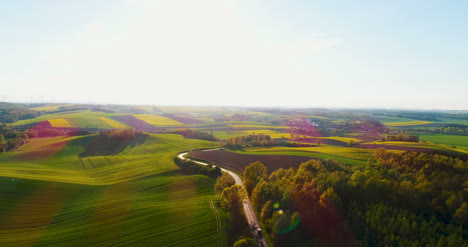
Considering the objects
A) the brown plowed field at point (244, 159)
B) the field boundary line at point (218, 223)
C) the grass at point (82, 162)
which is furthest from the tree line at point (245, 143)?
the field boundary line at point (218, 223)

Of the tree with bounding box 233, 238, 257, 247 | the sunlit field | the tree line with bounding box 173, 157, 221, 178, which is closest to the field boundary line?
the tree with bounding box 233, 238, 257, 247

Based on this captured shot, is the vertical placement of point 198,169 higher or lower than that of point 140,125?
lower

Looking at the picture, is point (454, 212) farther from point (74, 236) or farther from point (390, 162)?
point (74, 236)

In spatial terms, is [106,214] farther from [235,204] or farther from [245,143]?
[245,143]

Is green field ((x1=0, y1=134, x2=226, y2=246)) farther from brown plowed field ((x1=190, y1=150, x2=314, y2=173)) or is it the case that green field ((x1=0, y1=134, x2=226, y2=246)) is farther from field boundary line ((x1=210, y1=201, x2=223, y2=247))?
brown plowed field ((x1=190, y1=150, x2=314, y2=173))

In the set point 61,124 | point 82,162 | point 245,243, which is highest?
point 61,124

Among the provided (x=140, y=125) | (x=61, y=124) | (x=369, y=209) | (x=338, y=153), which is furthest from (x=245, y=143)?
(x=61, y=124)

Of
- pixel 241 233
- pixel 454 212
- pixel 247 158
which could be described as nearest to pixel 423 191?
pixel 454 212
